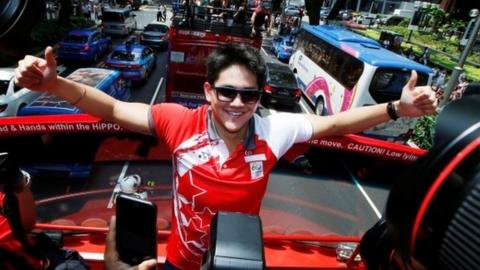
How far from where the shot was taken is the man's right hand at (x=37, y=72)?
69.0 inches

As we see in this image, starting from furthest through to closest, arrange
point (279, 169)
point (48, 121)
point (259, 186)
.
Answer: point (279, 169) < point (48, 121) < point (259, 186)

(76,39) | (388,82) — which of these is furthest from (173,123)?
(76,39)

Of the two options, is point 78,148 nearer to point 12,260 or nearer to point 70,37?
point 12,260

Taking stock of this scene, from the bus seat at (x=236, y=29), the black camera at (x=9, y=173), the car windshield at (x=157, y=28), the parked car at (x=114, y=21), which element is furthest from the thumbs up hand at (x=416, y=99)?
the parked car at (x=114, y=21)

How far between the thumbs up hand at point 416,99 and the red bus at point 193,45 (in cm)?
851

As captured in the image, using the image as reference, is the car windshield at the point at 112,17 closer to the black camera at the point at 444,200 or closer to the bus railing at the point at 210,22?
the bus railing at the point at 210,22

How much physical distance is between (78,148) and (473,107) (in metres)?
3.36

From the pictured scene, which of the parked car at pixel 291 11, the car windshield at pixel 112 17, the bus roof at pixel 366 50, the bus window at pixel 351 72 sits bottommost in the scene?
the parked car at pixel 291 11

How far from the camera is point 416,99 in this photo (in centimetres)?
199

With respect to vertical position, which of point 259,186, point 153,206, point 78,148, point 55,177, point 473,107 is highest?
point 473,107

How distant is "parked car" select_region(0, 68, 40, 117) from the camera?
9.65m

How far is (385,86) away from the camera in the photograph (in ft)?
39.4

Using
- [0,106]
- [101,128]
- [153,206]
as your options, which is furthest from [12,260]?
[0,106]

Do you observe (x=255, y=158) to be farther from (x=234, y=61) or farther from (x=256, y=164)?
(x=234, y=61)
